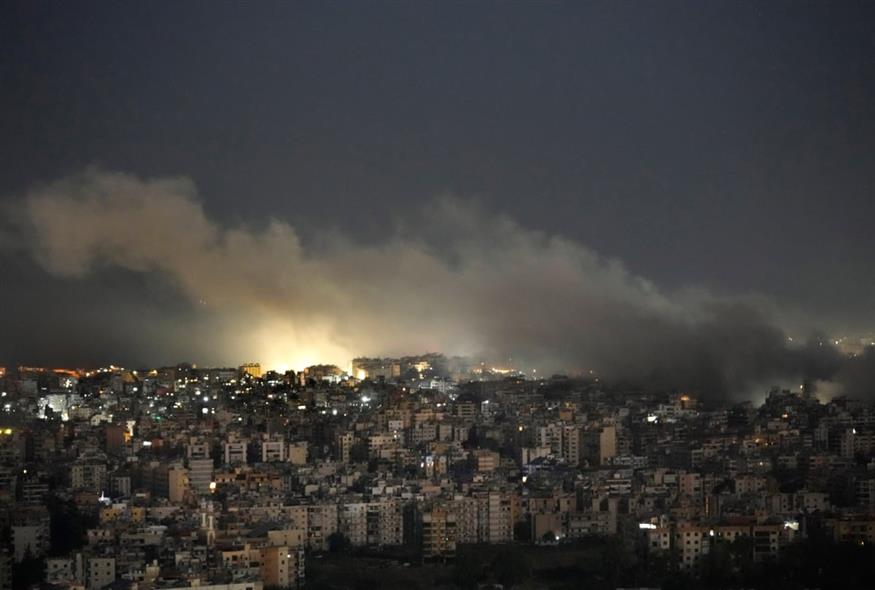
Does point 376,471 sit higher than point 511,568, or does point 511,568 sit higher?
point 376,471

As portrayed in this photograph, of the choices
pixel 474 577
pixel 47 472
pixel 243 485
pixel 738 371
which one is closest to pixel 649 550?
pixel 474 577

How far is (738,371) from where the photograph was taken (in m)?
16.4

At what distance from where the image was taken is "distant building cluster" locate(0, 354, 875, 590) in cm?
966

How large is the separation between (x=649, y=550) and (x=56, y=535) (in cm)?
317

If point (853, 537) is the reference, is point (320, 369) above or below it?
above

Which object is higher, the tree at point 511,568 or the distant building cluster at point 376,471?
the distant building cluster at point 376,471

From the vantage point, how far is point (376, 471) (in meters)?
12.4

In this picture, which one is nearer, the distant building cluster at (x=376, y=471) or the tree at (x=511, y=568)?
the tree at (x=511, y=568)

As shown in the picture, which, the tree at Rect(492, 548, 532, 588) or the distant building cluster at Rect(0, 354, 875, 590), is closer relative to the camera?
the tree at Rect(492, 548, 532, 588)

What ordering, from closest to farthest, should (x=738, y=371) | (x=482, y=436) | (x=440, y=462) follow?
(x=440, y=462)
(x=482, y=436)
(x=738, y=371)

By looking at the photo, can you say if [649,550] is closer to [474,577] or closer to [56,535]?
[474,577]

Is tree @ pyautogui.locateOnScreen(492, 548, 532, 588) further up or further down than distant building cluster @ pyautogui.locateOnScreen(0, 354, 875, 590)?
further down

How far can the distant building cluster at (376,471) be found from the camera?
9.66m

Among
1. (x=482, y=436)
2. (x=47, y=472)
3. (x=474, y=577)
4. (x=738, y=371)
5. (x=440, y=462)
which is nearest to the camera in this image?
(x=474, y=577)
